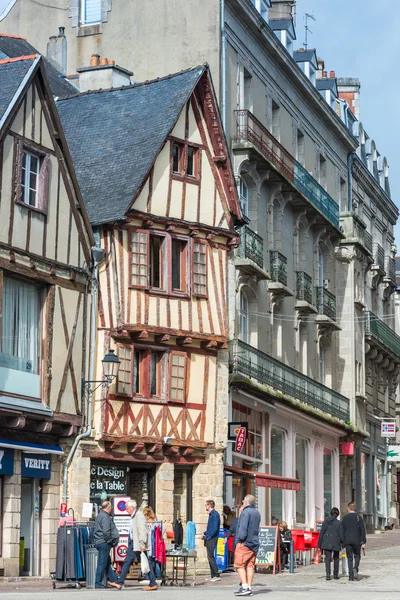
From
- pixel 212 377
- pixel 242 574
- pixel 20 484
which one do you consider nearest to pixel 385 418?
pixel 212 377

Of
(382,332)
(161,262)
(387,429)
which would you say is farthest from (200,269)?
(382,332)

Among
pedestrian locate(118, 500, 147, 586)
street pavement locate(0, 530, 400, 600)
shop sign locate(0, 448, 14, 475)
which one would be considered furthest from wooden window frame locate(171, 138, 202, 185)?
pedestrian locate(118, 500, 147, 586)

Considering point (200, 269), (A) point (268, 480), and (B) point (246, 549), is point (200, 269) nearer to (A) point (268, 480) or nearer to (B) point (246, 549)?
(A) point (268, 480)

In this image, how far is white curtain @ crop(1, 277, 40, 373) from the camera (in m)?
24.6

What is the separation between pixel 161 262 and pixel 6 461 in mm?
6099

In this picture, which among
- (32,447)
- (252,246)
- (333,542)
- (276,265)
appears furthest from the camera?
(276,265)

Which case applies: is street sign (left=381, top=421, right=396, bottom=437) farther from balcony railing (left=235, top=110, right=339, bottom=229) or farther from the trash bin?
the trash bin

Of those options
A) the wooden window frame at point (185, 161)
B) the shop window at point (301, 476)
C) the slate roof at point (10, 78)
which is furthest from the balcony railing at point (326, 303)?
the slate roof at point (10, 78)

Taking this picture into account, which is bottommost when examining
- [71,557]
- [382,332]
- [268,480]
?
[71,557]

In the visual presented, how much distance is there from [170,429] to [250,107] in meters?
11.3

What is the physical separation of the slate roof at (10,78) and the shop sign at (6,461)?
5802 millimetres

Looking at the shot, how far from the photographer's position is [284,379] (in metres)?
37.0

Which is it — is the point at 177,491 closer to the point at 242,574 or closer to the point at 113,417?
the point at 113,417

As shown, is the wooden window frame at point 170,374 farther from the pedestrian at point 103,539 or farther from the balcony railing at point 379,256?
Result: the balcony railing at point 379,256
